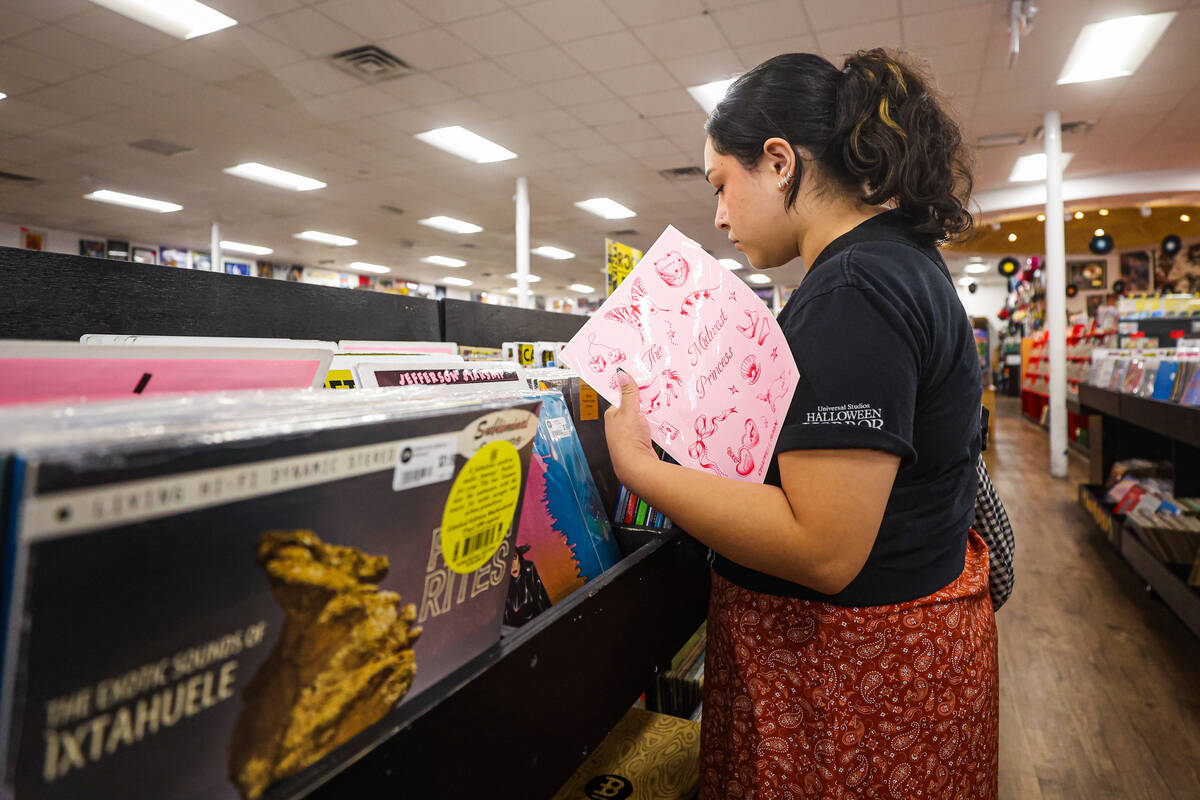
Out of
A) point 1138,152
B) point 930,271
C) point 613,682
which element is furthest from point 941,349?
point 1138,152

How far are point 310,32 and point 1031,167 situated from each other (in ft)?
24.4

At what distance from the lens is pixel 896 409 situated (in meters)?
0.64

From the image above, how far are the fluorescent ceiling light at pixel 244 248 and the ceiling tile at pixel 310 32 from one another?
772 centimetres

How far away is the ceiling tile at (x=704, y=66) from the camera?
4797mm

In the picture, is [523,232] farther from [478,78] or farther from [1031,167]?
[1031,167]

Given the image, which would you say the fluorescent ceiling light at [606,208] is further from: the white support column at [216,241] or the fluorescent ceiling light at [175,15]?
the white support column at [216,241]

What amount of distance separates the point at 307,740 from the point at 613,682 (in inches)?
16.3

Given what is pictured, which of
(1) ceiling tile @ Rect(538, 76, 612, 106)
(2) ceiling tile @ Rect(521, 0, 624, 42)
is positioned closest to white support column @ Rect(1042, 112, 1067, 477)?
(1) ceiling tile @ Rect(538, 76, 612, 106)

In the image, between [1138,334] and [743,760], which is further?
[1138,334]

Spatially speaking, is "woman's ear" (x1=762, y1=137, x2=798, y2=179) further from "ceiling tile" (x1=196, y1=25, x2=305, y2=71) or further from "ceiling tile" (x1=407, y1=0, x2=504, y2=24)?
"ceiling tile" (x1=196, y1=25, x2=305, y2=71)

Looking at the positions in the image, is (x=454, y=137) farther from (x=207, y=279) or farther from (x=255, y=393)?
(x=255, y=393)

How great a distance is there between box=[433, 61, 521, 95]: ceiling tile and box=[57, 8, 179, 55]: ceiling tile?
6.02 ft

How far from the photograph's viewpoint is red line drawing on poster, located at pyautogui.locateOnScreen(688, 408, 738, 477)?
0.71 meters

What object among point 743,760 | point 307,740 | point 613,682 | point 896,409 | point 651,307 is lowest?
point 743,760
